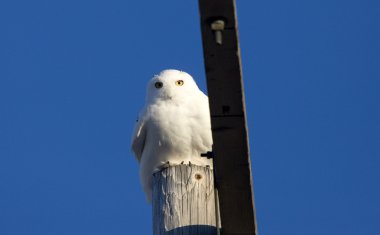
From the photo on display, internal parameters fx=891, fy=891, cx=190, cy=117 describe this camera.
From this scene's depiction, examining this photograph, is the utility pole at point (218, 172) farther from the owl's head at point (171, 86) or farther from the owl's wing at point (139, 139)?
the owl's head at point (171, 86)

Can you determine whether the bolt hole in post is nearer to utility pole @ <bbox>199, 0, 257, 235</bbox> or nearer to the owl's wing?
utility pole @ <bbox>199, 0, 257, 235</bbox>

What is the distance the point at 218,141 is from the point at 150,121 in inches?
136

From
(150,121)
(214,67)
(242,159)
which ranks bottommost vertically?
(242,159)

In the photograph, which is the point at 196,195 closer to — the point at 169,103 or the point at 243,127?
the point at 243,127

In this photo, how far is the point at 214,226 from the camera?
4.64m

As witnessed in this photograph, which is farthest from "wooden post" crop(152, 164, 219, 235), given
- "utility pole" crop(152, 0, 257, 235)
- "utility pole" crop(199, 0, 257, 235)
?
"utility pole" crop(199, 0, 257, 235)

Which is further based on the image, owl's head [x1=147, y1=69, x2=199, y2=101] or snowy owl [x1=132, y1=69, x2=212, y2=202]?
owl's head [x1=147, y1=69, x2=199, y2=101]

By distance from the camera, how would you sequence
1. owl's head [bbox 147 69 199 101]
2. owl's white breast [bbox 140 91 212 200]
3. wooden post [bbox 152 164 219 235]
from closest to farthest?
wooden post [bbox 152 164 219 235], owl's white breast [bbox 140 91 212 200], owl's head [bbox 147 69 199 101]

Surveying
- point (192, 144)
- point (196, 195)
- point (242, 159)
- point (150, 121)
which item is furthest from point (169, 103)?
point (242, 159)

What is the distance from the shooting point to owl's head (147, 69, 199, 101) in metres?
7.75

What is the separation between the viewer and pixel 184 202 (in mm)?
4684

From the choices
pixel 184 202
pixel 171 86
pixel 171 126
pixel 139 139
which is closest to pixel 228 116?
pixel 184 202

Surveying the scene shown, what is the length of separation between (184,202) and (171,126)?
272 cm

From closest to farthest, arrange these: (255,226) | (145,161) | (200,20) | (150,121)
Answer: (200,20)
(255,226)
(145,161)
(150,121)
